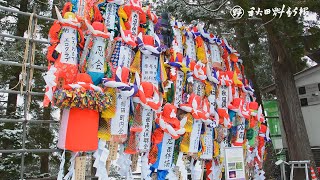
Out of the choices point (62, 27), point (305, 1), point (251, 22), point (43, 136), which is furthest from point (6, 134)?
point (305, 1)

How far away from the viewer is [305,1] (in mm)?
4566

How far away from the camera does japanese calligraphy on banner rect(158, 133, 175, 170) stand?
3670mm

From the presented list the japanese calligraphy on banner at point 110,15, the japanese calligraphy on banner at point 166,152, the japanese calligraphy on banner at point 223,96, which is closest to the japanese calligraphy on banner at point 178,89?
the japanese calligraphy on banner at point 166,152

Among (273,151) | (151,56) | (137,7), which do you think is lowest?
(273,151)

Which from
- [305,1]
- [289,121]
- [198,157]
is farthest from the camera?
[289,121]

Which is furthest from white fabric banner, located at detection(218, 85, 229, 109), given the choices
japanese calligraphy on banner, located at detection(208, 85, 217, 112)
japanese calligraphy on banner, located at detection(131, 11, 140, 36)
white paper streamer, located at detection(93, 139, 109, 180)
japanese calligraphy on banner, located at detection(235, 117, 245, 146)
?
white paper streamer, located at detection(93, 139, 109, 180)

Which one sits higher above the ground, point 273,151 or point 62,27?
point 62,27

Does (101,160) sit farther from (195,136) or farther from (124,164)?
(195,136)

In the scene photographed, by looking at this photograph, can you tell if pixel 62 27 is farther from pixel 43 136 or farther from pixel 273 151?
pixel 273 151

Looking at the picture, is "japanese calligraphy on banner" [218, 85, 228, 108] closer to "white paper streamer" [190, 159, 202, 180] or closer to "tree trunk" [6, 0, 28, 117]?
"white paper streamer" [190, 159, 202, 180]

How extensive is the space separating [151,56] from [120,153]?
114 centimetres

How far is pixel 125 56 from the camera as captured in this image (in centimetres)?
343

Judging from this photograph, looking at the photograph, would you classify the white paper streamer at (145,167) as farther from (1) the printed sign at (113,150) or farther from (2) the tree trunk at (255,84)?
(2) the tree trunk at (255,84)

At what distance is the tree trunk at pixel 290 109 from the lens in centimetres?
634
